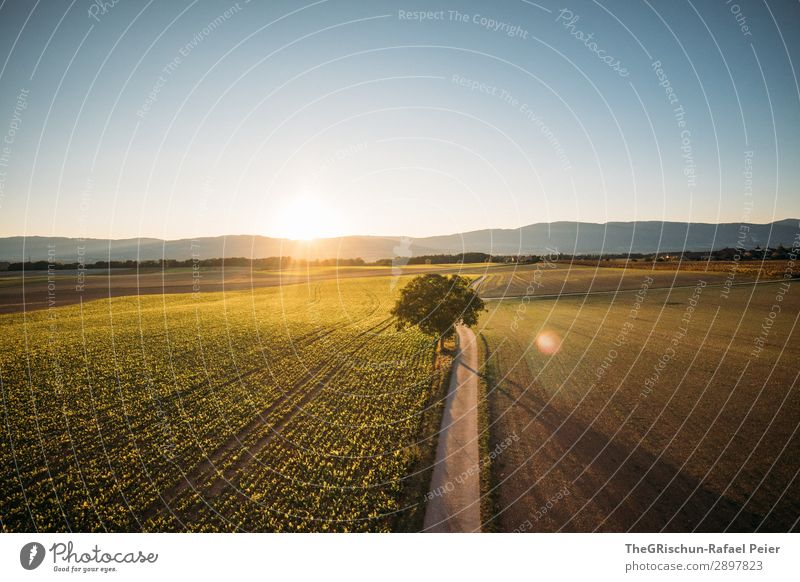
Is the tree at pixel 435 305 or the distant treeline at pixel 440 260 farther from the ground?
the distant treeline at pixel 440 260

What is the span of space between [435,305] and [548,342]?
50.3 ft

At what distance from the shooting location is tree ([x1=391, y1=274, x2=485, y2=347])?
38.3 m

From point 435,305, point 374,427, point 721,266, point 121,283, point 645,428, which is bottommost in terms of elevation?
point 374,427

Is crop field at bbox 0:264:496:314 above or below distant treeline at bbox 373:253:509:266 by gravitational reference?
below

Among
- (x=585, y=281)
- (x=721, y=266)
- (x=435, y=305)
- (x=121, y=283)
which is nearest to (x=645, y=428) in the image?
(x=435, y=305)

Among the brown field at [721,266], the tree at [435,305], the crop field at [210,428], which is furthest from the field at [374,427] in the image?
the brown field at [721,266]

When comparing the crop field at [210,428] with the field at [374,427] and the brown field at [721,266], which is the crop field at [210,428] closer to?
the field at [374,427]

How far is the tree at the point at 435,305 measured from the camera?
126 ft
